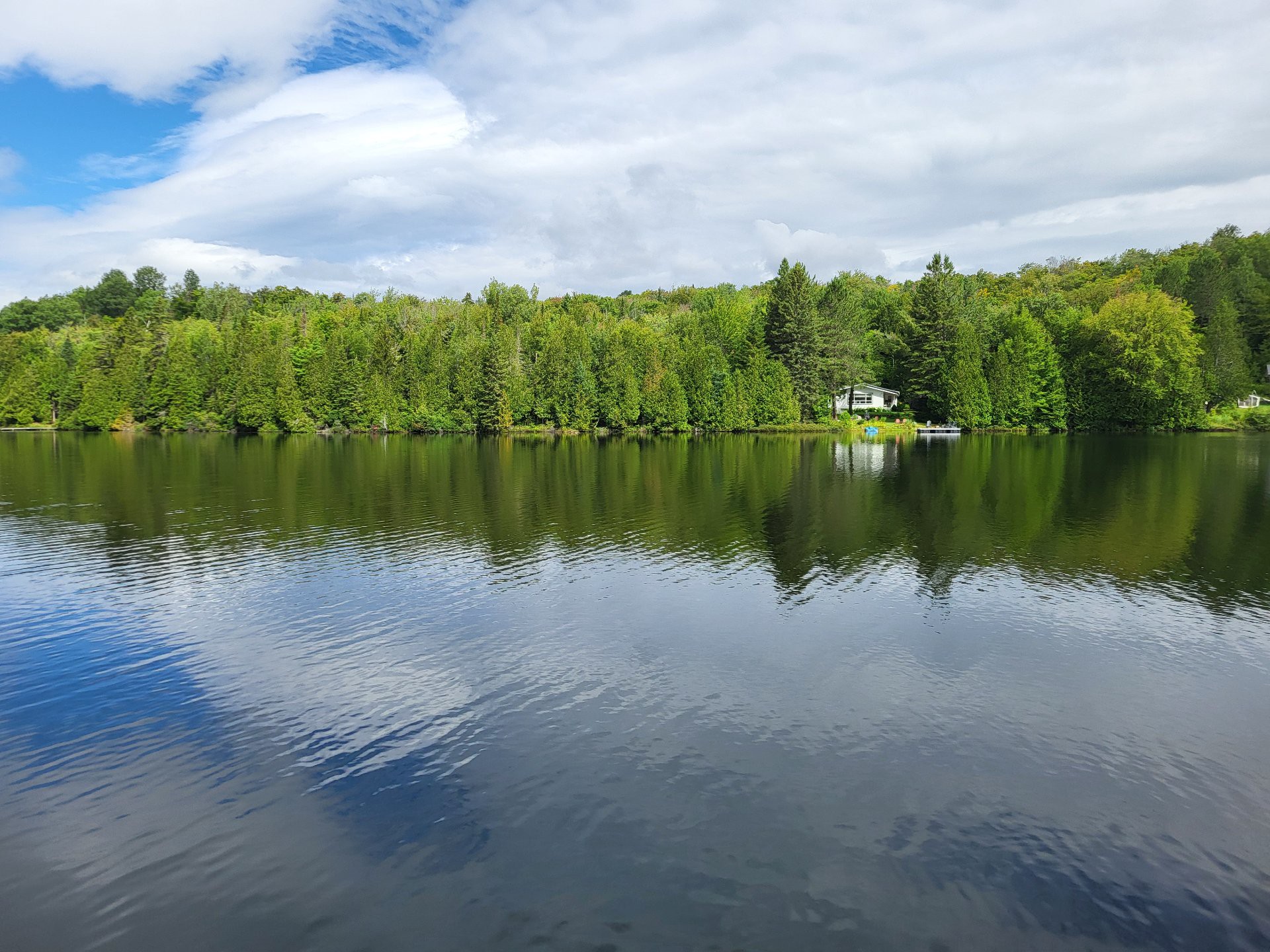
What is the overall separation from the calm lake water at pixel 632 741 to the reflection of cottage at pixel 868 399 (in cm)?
8265

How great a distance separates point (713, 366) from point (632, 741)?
9538cm

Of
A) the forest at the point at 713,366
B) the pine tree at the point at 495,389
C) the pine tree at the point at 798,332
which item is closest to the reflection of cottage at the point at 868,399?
the forest at the point at 713,366

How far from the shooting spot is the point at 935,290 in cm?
10356

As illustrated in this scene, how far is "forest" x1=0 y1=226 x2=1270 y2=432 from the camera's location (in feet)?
331

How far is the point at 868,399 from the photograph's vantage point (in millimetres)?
110438

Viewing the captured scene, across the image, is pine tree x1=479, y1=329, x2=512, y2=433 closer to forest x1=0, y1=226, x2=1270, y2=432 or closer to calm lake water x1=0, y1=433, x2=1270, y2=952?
forest x1=0, y1=226, x2=1270, y2=432

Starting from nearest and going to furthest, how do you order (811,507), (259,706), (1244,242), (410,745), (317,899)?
(317,899) < (410,745) < (259,706) < (811,507) < (1244,242)

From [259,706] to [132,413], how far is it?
377ft

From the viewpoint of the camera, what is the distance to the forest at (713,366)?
10094 cm

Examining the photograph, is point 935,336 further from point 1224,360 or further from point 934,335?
point 1224,360

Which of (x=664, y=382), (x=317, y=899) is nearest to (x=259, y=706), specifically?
(x=317, y=899)

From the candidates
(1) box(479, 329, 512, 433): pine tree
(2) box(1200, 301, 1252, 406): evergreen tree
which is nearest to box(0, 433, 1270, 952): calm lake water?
(1) box(479, 329, 512, 433): pine tree

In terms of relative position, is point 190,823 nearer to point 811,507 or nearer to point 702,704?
point 702,704

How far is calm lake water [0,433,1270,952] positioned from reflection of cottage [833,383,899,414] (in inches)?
3254
